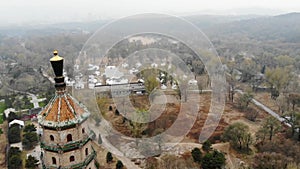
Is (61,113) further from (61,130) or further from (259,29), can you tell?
(259,29)

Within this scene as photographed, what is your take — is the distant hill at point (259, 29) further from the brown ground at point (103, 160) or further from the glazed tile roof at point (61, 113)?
the glazed tile roof at point (61, 113)

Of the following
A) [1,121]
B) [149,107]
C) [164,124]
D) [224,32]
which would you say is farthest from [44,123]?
[224,32]

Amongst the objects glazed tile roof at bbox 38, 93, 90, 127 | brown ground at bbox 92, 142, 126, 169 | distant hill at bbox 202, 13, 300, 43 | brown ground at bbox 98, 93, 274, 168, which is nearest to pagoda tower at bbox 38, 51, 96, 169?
glazed tile roof at bbox 38, 93, 90, 127

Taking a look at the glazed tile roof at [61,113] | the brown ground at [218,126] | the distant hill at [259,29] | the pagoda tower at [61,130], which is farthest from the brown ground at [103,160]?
the distant hill at [259,29]

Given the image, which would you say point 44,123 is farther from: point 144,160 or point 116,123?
point 116,123

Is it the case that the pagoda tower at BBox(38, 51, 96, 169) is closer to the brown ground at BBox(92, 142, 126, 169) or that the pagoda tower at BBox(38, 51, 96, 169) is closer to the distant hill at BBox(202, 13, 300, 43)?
the brown ground at BBox(92, 142, 126, 169)

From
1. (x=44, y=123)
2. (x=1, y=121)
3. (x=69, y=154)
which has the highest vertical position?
(x=44, y=123)

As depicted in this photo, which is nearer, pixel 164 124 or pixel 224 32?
pixel 164 124
